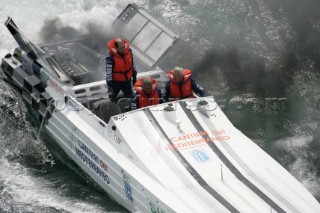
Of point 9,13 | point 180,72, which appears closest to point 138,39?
point 180,72

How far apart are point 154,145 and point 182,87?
150 centimetres

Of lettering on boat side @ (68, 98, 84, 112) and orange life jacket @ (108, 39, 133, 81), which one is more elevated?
orange life jacket @ (108, 39, 133, 81)

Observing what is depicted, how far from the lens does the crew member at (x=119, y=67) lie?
13031 millimetres

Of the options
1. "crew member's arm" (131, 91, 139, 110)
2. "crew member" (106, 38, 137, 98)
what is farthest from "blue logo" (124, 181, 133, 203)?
"crew member" (106, 38, 137, 98)

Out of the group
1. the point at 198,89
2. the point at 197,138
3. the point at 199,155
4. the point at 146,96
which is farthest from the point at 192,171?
the point at 198,89

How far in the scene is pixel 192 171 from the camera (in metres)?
11.0

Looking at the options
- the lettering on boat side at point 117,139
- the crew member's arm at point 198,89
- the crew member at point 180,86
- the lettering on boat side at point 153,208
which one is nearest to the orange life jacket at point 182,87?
the crew member at point 180,86

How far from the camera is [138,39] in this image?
1473 cm

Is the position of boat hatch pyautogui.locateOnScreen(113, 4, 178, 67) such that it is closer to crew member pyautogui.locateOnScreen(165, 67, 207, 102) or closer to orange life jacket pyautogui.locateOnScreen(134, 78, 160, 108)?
crew member pyautogui.locateOnScreen(165, 67, 207, 102)

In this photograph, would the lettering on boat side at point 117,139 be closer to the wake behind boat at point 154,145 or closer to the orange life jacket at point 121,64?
the wake behind boat at point 154,145

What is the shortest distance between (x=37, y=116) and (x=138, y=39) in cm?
257

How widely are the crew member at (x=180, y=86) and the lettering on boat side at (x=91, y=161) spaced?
1.64m

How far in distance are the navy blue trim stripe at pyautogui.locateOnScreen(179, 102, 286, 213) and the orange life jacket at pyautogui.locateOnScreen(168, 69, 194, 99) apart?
340 millimetres

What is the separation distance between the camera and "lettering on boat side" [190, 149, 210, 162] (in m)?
11.2
